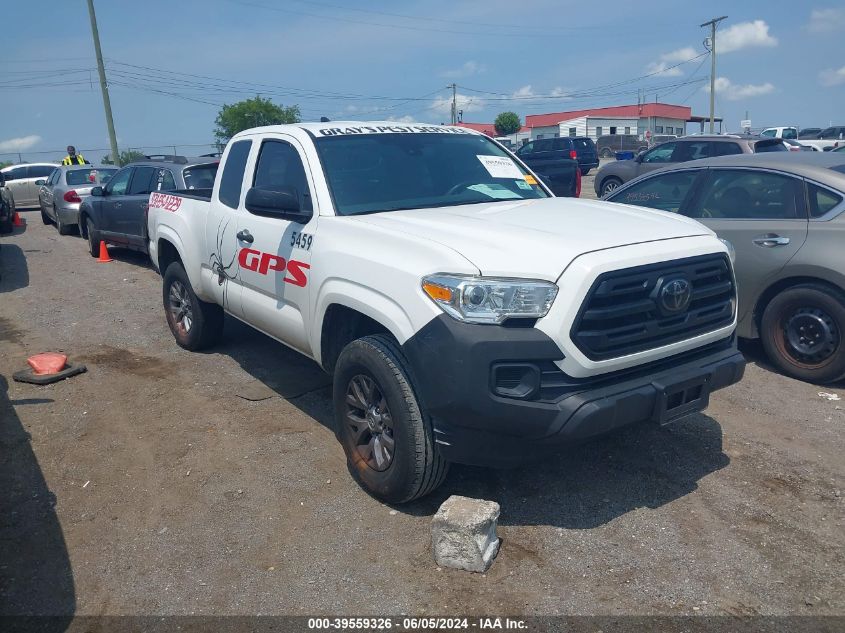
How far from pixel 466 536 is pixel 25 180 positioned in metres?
23.9

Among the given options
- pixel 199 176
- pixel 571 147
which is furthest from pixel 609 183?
pixel 199 176

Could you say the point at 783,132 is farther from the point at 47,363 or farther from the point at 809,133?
the point at 47,363

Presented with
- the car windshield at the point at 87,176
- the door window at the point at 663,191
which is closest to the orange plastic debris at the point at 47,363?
the door window at the point at 663,191

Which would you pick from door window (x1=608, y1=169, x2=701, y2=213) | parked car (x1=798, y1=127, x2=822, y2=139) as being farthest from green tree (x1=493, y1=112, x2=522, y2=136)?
door window (x1=608, y1=169, x2=701, y2=213)

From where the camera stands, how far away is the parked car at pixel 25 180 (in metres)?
22.6

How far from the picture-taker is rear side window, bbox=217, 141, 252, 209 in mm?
5434

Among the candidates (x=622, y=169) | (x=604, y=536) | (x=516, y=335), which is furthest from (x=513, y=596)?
(x=622, y=169)

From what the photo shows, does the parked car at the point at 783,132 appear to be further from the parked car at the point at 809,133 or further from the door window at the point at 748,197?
the door window at the point at 748,197

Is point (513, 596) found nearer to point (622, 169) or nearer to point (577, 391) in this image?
point (577, 391)

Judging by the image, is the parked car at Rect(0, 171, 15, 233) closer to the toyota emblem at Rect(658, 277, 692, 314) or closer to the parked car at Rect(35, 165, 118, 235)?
the parked car at Rect(35, 165, 118, 235)

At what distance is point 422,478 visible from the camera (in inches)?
141

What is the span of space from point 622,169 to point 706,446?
13345mm

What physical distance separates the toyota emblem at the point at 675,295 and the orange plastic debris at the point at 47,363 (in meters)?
5.10

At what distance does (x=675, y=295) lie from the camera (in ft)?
11.5
